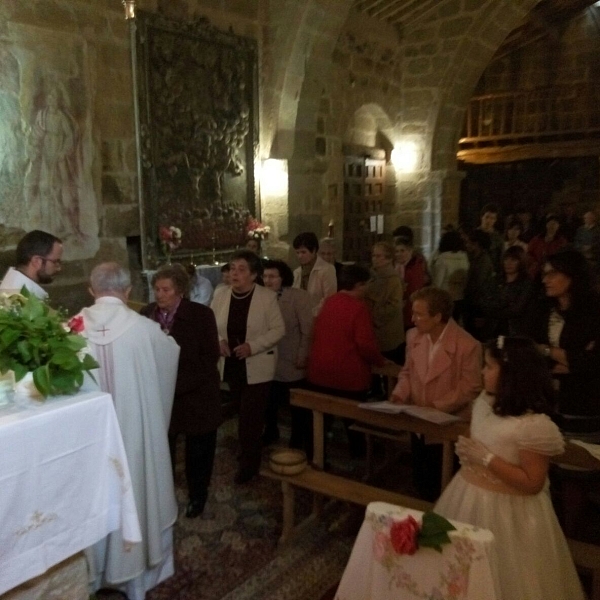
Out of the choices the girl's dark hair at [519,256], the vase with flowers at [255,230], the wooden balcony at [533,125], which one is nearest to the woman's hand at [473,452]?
the girl's dark hair at [519,256]

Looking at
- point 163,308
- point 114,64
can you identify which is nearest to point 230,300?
point 163,308

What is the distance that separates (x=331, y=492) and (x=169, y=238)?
3.96 metres

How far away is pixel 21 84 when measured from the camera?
541 cm

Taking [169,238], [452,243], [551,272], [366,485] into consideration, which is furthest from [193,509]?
[452,243]

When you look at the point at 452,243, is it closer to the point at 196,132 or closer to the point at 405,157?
the point at 196,132

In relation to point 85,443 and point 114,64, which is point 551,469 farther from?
point 114,64

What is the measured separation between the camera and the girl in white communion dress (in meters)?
2.52

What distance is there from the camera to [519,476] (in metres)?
2.52

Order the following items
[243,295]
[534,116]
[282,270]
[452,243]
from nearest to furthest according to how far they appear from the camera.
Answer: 1. [243,295]
2. [282,270]
3. [452,243]
4. [534,116]

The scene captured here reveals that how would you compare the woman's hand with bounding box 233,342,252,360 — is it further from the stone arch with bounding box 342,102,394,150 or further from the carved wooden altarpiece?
the stone arch with bounding box 342,102,394,150

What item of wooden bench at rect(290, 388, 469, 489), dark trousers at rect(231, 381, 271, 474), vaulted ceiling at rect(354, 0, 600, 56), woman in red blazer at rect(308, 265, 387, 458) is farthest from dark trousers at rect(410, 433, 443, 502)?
vaulted ceiling at rect(354, 0, 600, 56)

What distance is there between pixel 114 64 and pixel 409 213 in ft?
20.1

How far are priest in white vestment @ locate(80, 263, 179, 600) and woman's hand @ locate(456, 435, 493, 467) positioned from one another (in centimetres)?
142

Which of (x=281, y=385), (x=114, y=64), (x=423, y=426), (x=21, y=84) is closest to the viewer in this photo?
(x=423, y=426)
